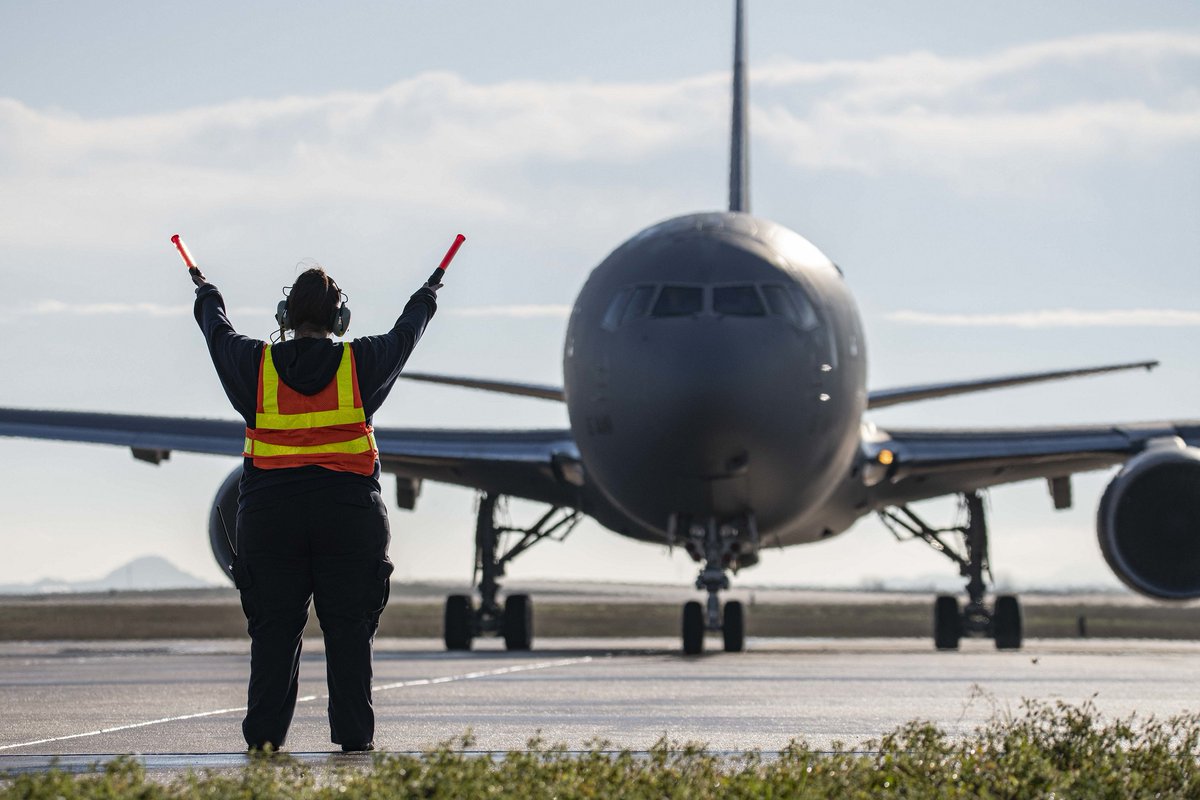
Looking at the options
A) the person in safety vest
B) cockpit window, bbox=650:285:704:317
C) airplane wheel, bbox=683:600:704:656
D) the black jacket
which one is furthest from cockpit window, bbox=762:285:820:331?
the person in safety vest

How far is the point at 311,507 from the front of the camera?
667cm

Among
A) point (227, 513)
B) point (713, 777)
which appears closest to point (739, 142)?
point (227, 513)

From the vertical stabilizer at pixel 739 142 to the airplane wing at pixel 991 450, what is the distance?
14.4ft

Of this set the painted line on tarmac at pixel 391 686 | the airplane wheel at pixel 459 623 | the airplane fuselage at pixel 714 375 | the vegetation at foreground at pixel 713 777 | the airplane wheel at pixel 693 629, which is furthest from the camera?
the airplane wheel at pixel 459 623

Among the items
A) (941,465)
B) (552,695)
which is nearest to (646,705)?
(552,695)

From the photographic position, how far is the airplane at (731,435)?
15.8 m

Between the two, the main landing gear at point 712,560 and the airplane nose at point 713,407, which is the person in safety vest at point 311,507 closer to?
the airplane nose at point 713,407

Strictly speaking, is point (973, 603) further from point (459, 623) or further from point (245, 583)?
point (245, 583)

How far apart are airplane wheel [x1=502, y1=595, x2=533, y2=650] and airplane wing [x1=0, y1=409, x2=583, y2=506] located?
1281mm

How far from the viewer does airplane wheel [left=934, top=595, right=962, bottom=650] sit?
23203 mm

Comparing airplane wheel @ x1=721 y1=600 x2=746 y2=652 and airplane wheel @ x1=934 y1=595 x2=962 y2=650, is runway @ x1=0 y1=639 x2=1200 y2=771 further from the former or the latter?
airplane wheel @ x1=934 y1=595 x2=962 y2=650

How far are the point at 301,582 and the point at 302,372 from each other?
75 cm

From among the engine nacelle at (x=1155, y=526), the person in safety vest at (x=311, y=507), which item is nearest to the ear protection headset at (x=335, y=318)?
the person in safety vest at (x=311, y=507)

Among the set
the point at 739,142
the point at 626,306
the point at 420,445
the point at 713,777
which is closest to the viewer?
the point at 713,777
